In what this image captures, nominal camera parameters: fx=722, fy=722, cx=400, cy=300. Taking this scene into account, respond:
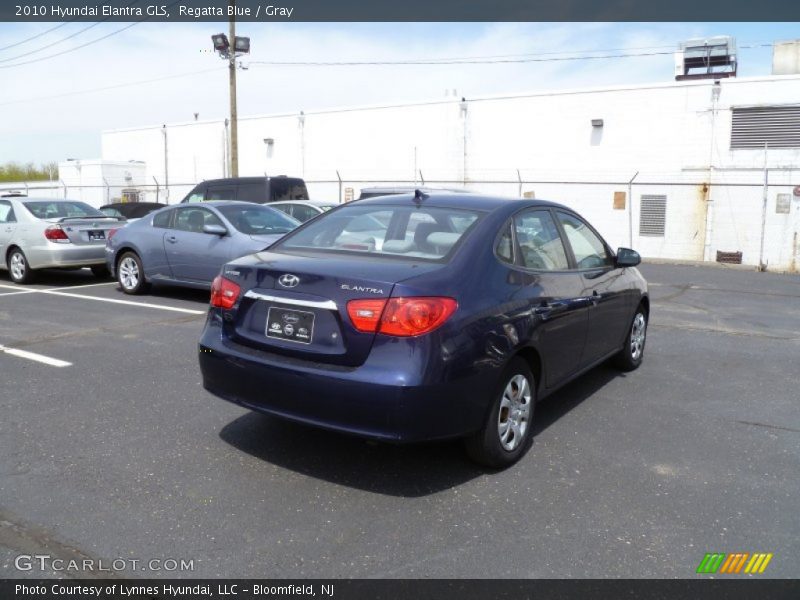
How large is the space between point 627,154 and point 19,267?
52.1 feet

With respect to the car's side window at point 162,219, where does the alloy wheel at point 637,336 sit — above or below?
below

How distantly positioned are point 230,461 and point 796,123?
18.5 meters

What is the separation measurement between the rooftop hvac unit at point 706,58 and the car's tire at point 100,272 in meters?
19.1

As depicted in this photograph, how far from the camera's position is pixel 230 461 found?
4.34 m

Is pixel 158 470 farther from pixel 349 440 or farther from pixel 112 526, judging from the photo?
pixel 349 440

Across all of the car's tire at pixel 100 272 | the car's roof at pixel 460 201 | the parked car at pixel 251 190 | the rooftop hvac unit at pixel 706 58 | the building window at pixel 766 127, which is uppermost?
the rooftop hvac unit at pixel 706 58

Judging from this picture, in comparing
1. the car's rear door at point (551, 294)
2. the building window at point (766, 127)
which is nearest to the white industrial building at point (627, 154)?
the building window at point (766, 127)

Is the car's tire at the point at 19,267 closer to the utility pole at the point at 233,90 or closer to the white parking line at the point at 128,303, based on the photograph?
the white parking line at the point at 128,303

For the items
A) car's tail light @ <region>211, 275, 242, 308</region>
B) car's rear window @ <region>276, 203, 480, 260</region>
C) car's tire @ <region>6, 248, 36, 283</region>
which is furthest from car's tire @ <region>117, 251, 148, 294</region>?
car's tail light @ <region>211, 275, 242, 308</region>

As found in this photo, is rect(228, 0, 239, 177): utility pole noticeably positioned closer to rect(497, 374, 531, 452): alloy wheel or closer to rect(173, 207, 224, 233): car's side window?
rect(173, 207, 224, 233): car's side window

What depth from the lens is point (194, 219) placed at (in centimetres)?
1041

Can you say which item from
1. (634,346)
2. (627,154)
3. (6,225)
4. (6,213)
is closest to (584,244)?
(634,346)

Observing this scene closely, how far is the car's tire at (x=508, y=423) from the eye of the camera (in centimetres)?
411
